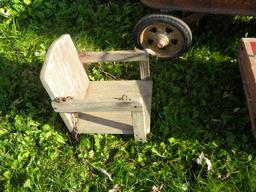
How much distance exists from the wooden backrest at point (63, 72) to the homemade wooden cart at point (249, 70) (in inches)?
59.6

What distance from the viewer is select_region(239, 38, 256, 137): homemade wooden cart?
10.7 ft

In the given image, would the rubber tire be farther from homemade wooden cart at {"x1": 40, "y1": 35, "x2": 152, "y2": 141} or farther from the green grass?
homemade wooden cart at {"x1": 40, "y1": 35, "x2": 152, "y2": 141}

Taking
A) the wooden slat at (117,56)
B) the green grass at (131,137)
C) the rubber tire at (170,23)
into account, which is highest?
the rubber tire at (170,23)

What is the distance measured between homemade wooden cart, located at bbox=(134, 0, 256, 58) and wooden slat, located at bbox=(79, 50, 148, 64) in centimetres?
44

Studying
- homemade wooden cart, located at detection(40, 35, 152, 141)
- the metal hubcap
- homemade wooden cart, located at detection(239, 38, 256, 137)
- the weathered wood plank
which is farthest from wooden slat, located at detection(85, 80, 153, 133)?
homemade wooden cart, located at detection(239, 38, 256, 137)

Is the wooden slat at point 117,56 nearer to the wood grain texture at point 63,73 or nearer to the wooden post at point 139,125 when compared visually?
the wood grain texture at point 63,73

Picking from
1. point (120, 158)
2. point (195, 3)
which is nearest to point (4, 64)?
point (120, 158)

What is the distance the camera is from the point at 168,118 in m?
3.66

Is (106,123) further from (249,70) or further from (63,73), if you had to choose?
(249,70)

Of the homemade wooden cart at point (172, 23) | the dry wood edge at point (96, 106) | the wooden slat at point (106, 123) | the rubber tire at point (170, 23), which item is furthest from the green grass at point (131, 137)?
the dry wood edge at point (96, 106)

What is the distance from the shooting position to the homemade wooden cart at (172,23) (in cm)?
370

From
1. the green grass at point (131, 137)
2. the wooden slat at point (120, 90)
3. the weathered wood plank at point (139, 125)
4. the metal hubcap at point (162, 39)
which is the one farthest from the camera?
the metal hubcap at point (162, 39)

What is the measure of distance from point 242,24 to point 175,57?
3.15 feet

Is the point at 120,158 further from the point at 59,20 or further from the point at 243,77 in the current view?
the point at 59,20
